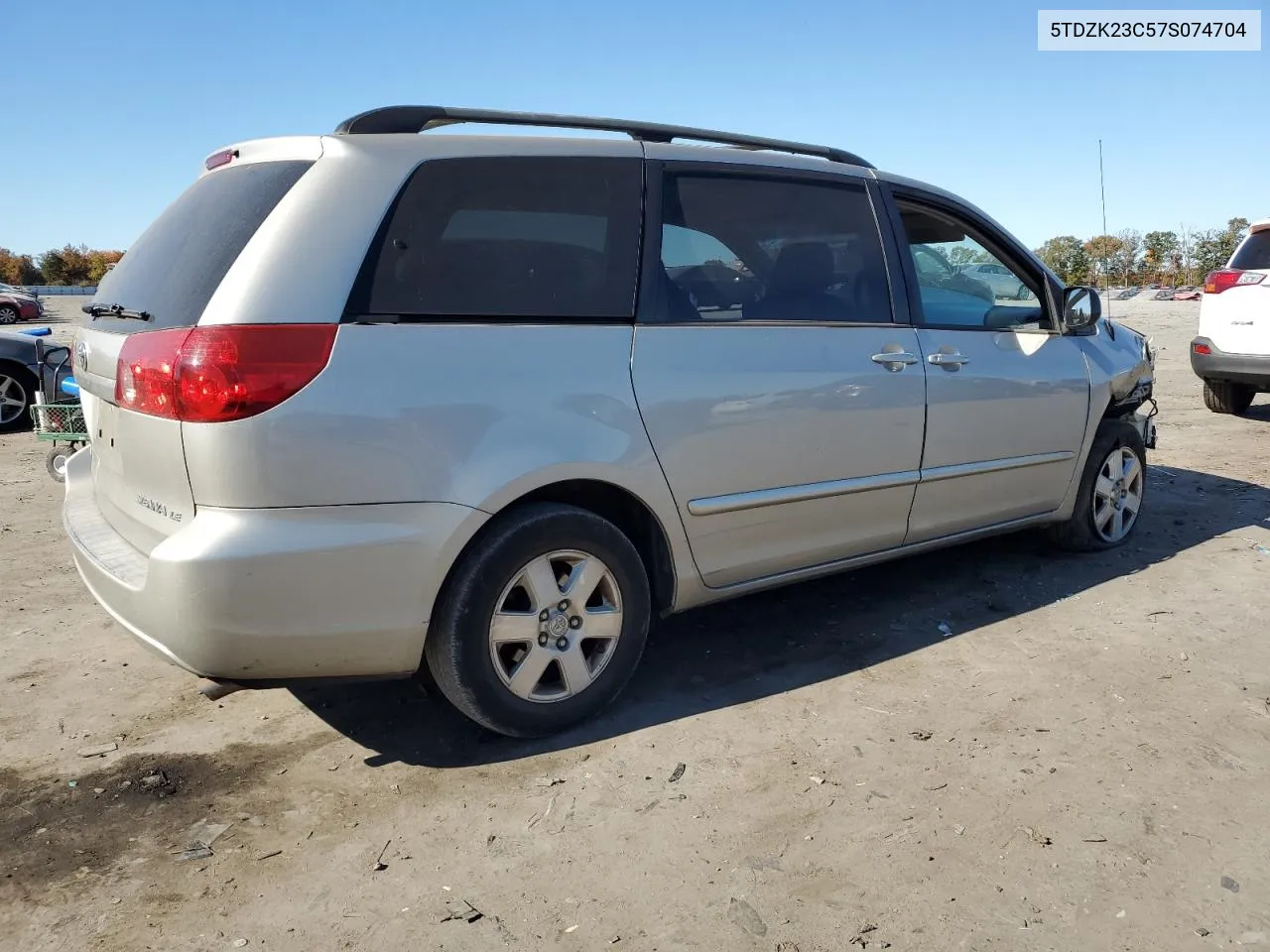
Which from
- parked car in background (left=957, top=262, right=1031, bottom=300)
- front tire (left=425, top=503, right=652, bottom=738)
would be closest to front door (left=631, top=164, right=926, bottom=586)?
front tire (left=425, top=503, right=652, bottom=738)

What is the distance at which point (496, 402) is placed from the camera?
117 inches

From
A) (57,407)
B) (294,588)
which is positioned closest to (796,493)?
(294,588)

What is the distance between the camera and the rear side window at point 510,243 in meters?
2.94

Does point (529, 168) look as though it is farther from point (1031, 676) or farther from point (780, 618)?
point (1031, 676)

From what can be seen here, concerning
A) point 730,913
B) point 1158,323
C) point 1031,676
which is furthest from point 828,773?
point 1158,323

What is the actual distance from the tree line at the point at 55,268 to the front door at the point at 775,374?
275ft

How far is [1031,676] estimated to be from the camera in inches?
148

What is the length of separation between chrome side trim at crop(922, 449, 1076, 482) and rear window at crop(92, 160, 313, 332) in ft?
9.03

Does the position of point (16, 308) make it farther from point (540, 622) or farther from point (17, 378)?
point (540, 622)

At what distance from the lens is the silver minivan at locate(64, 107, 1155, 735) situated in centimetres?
273

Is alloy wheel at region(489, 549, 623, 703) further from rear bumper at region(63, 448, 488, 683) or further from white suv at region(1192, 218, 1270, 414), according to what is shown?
white suv at region(1192, 218, 1270, 414)

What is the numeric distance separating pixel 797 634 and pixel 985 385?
1.39 m

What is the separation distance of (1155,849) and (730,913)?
116 centimetres

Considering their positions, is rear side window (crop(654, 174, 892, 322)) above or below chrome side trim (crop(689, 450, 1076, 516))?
above
